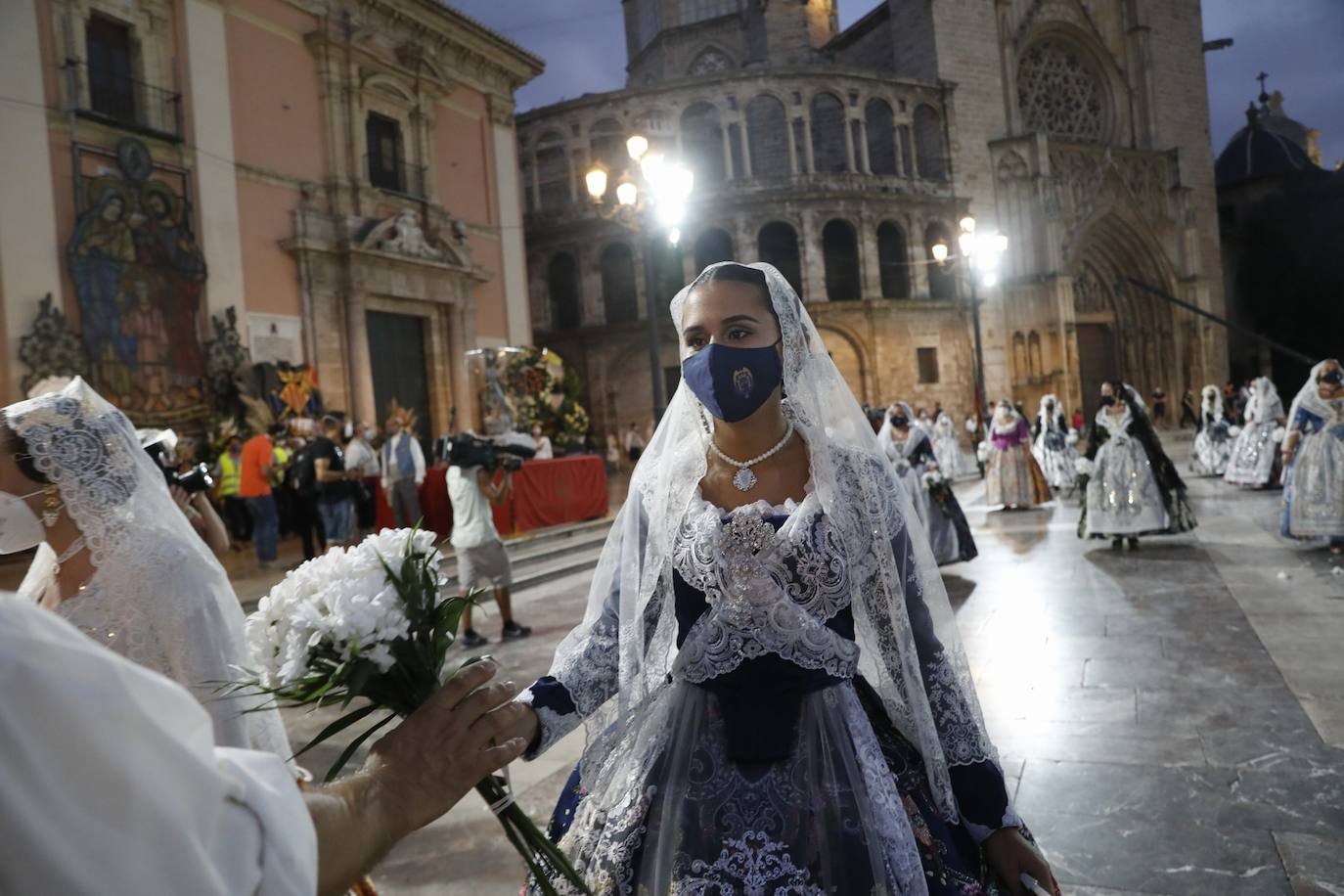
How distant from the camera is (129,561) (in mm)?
2385

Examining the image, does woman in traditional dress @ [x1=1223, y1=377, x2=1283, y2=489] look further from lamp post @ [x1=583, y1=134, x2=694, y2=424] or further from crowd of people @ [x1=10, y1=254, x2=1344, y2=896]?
crowd of people @ [x1=10, y1=254, x2=1344, y2=896]

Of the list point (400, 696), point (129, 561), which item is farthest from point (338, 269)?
point (400, 696)

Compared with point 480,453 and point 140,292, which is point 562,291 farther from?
point 480,453

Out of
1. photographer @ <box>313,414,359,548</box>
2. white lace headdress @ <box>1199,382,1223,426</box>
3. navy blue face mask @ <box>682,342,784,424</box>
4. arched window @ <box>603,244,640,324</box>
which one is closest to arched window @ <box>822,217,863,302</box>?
arched window @ <box>603,244,640,324</box>

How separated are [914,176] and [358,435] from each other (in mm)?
23834

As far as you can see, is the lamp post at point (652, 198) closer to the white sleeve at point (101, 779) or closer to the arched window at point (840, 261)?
the white sleeve at point (101, 779)

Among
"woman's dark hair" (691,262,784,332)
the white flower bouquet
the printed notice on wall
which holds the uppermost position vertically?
the printed notice on wall

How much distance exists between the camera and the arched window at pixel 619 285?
96.5ft

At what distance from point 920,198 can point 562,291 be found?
1287cm

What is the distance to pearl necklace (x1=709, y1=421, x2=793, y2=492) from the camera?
2160mm

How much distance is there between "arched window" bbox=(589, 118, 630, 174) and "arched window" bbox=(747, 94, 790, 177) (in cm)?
479

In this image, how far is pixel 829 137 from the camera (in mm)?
31016

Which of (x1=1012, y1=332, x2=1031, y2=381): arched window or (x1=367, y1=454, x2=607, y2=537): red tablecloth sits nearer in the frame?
(x1=367, y1=454, x2=607, y2=537): red tablecloth

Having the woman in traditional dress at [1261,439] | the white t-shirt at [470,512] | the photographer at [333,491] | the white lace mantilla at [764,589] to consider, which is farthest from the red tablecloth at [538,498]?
the woman in traditional dress at [1261,439]
